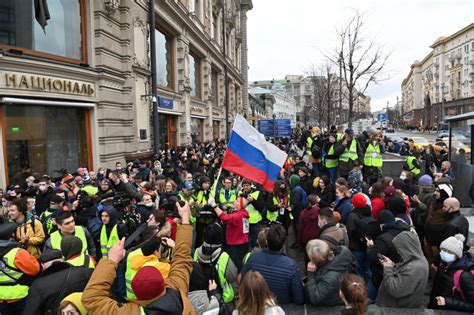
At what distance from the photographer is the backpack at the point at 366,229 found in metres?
4.60

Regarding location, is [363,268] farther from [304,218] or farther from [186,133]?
[186,133]

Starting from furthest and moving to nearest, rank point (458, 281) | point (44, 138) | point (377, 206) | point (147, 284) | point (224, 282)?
1. point (44, 138)
2. point (377, 206)
3. point (224, 282)
4. point (458, 281)
5. point (147, 284)

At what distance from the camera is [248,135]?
18.0 ft

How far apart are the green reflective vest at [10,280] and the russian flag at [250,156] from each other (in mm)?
2835

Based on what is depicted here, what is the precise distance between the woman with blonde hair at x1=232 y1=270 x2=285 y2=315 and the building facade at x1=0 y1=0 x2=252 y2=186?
846 cm

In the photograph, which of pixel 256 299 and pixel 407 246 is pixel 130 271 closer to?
pixel 256 299

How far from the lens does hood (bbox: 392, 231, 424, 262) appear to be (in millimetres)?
3596

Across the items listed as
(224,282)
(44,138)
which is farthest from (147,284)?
(44,138)

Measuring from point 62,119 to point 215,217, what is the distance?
24.7ft

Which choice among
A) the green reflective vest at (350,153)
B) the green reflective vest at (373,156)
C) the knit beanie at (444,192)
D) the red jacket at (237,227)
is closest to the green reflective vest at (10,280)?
the red jacket at (237,227)

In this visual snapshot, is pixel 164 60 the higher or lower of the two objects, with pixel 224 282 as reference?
higher

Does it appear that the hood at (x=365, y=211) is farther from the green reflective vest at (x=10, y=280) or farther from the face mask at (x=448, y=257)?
the green reflective vest at (x=10, y=280)

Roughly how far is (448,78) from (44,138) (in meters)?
96.2

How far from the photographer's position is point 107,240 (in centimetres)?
527
